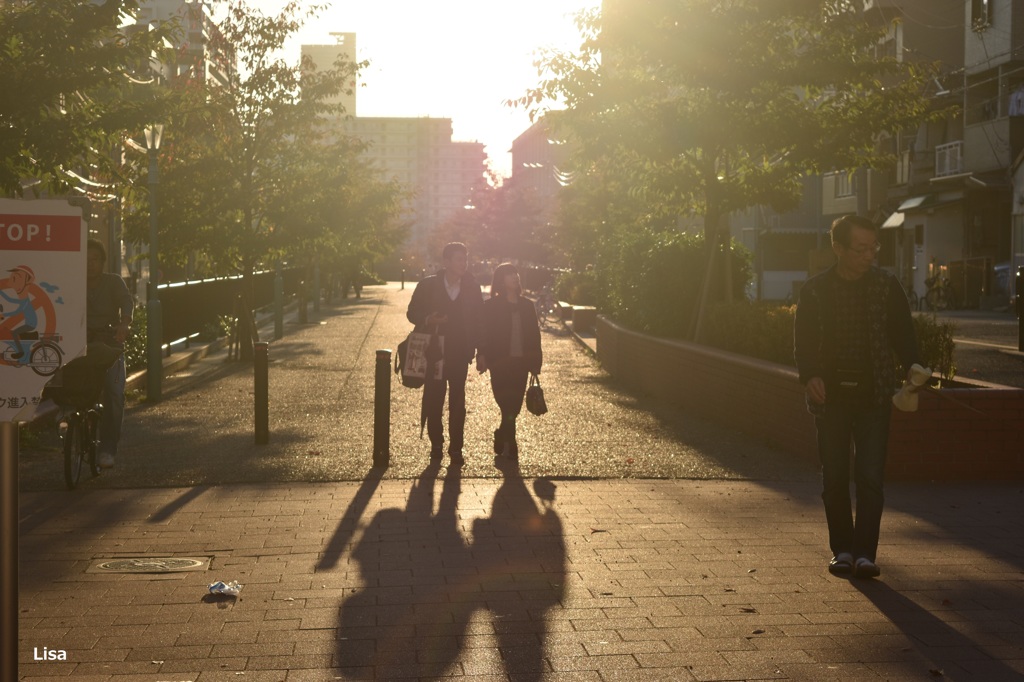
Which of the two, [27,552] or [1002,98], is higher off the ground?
[1002,98]

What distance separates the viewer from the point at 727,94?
1808 centimetres

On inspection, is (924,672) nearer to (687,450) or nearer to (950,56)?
(687,450)

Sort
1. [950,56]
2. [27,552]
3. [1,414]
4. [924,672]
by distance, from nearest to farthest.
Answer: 1. [1,414]
2. [924,672]
3. [27,552]
4. [950,56]

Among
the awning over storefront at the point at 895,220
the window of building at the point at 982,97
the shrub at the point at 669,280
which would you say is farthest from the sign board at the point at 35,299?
the awning over storefront at the point at 895,220

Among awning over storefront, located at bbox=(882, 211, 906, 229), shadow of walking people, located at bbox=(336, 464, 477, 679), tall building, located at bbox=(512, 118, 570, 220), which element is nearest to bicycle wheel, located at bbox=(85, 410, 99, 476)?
shadow of walking people, located at bbox=(336, 464, 477, 679)

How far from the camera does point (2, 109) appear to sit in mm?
11055

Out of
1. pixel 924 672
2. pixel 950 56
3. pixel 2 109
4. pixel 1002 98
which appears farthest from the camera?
pixel 950 56

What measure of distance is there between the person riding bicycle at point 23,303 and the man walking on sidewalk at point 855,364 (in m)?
4.16

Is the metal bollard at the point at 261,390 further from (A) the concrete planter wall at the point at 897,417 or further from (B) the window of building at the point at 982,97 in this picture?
(B) the window of building at the point at 982,97

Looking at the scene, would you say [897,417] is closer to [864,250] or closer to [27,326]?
[864,250]

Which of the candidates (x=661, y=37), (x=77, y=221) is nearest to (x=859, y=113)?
(x=661, y=37)

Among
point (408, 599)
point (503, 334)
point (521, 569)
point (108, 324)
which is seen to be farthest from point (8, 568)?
point (503, 334)

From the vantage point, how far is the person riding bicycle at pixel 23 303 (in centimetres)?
424

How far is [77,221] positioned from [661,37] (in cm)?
1390
